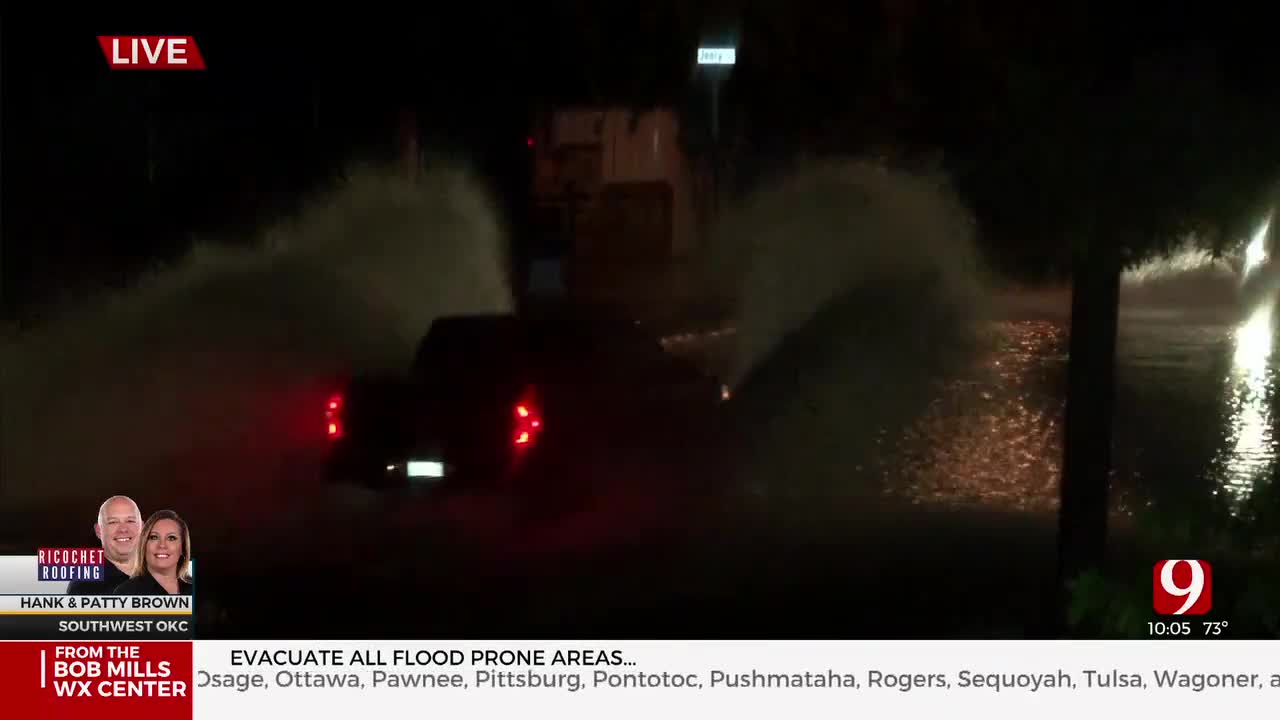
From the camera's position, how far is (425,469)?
559 cm

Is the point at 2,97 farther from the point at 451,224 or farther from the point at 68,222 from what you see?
the point at 451,224

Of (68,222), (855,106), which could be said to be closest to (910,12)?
(855,106)

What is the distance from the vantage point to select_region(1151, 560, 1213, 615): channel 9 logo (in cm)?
464

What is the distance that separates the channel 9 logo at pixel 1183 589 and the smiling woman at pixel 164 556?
3563 mm

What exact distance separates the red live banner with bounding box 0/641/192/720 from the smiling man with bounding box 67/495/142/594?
21cm

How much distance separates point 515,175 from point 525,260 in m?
0.36

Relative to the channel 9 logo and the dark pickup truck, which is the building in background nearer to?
the dark pickup truck

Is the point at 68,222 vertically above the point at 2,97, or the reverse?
the point at 2,97

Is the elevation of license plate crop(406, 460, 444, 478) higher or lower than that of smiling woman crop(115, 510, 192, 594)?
higher

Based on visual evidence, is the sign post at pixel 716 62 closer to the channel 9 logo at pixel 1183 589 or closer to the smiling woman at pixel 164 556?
the channel 9 logo at pixel 1183 589

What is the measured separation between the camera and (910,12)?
198 inches

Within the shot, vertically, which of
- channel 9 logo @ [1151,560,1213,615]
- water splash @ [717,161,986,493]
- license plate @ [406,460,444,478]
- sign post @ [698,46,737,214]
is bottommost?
channel 9 logo @ [1151,560,1213,615]

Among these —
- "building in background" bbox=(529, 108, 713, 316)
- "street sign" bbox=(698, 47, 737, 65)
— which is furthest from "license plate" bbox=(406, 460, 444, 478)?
"street sign" bbox=(698, 47, 737, 65)

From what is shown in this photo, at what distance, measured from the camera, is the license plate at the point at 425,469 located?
5.57m
